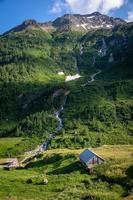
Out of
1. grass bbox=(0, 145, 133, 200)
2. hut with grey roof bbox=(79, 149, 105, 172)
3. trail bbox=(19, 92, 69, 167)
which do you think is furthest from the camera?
trail bbox=(19, 92, 69, 167)

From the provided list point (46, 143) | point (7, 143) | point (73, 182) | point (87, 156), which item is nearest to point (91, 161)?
point (87, 156)

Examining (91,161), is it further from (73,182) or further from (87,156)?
(73,182)

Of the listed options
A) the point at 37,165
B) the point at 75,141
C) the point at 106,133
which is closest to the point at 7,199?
the point at 37,165

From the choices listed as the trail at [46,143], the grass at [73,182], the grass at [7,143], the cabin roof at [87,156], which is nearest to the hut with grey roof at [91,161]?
the cabin roof at [87,156]

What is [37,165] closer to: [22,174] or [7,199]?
[22,174]

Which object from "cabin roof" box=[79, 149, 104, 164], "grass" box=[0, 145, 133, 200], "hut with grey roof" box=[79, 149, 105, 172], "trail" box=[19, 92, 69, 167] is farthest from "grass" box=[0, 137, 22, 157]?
"hut with grey roof" box=[79, 149, 105, 172]

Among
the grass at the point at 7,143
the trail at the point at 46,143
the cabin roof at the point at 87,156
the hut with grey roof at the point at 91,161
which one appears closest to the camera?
the hut with grey roof at the point at 91,161

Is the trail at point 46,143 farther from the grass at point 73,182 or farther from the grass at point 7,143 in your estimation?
the grass at point 73,182

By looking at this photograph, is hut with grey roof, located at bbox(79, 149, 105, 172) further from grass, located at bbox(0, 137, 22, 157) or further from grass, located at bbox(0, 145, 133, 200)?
grass, located at bbox(0, 137, 22, 157)
